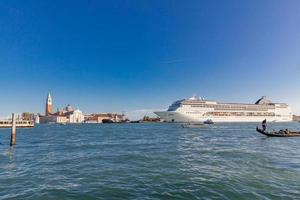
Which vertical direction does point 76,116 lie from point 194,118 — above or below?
below

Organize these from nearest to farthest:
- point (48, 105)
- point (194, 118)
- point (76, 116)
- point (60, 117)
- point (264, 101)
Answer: point (194, 118)
point (264, 101)
point (60, 117)
point (76, 116)
point (48, 105)

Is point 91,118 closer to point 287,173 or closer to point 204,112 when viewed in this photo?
point 204,112

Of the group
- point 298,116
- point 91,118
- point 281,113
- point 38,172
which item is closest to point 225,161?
point 38,172

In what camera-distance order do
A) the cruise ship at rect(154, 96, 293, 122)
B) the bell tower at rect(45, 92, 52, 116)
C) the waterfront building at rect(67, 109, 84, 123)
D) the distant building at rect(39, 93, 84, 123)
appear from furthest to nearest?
the bell tower at rect(45, 92, 52, 116) < the waterfront building at rect(67, 109, 84, 123) < the distant building at rect(39, 93, 84, 123) < the cruise ship at rect(154, 96, 293, 122)

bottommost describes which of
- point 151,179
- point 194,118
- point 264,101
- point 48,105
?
point 151,179

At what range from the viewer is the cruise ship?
98688mm

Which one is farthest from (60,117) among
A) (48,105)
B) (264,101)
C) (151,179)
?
(151,179)

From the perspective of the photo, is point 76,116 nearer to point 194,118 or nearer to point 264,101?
point 194,118

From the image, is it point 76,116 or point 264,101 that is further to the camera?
point 76,116

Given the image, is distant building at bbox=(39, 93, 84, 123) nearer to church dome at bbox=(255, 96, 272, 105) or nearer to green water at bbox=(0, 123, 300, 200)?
church dome at bbox=(255, 96, 272, 105)

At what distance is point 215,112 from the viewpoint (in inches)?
3971

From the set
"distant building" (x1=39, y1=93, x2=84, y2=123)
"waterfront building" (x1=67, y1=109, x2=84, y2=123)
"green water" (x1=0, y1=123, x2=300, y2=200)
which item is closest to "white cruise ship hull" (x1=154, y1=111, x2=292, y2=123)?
A: "green water" (x1=0, y1=123, x2=300, y2=200)

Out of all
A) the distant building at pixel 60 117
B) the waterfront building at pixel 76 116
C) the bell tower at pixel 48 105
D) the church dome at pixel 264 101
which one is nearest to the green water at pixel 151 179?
the church dome at pixel 264 101

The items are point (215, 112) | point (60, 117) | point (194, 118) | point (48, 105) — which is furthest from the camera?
point (48, 105)
